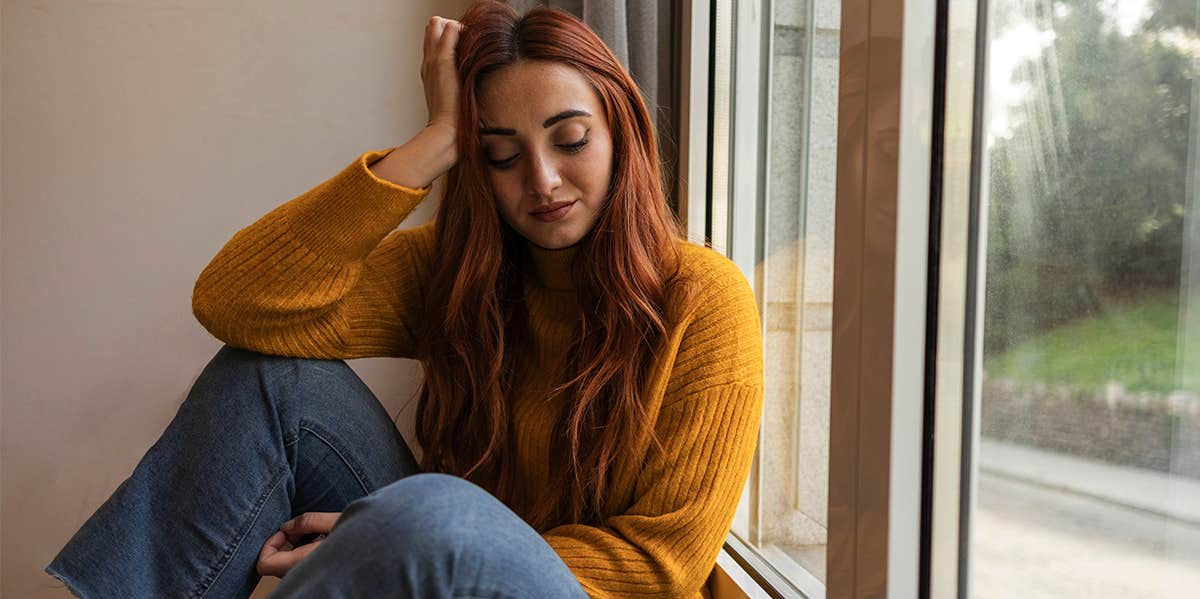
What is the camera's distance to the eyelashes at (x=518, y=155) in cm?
110

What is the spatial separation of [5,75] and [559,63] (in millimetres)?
1333

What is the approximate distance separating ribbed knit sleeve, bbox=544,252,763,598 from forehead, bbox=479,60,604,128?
286 millimetres

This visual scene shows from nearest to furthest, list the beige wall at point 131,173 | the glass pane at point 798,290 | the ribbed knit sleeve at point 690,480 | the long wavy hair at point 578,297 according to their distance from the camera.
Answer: the ribbed knit sleeve at point 690,480 < the long wavy hair at point 578,297 < the glass pane at point 798,290 < the beige wall at point 131,173

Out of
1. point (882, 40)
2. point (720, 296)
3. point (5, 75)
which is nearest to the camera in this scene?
point (882, 40)

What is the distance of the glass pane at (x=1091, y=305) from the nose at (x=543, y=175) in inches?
19.6

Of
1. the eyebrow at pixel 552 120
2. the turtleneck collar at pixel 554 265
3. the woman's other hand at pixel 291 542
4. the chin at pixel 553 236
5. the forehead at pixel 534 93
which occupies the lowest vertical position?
the woman's other hand at pixel 291 542

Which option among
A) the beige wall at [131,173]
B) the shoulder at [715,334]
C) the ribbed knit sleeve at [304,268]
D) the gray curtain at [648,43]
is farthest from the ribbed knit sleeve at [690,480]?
the beige wall at [131,173]

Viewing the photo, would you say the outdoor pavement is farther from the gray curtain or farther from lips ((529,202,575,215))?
the gray curtain

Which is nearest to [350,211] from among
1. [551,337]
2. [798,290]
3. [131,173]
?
[551,337]

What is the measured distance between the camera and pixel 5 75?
1.79 meters

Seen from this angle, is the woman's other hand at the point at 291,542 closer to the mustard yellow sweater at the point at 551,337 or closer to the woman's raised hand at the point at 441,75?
the mustard yellow sweater at the point at 551,337

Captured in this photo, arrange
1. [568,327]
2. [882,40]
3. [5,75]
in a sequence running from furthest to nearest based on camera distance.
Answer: [5,75], [568,327], [882,40]

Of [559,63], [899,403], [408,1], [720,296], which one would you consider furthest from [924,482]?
[408,1]

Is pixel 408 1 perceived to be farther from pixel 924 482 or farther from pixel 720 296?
pixel 924 482
